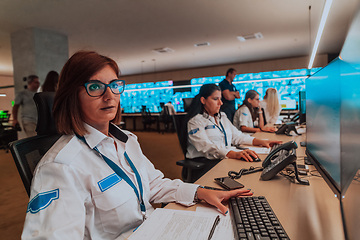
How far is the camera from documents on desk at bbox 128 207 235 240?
29.2 inches

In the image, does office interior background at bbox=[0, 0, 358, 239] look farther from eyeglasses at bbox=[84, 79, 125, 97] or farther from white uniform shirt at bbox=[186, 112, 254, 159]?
white uniform shirt at bbox=[186, 112, 254, 159]

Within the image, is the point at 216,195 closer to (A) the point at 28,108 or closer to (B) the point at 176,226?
(B) the point at 176,226

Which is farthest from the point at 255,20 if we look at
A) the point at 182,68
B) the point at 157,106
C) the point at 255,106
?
the point at 157,106

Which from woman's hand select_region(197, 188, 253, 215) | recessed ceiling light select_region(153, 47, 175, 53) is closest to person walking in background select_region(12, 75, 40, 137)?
recessed ceiling light select_region(153, 47, 175, 53)

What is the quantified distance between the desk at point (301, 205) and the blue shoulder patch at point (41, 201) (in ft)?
1.60

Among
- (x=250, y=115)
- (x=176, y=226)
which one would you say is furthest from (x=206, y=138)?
(x=250, y=115)

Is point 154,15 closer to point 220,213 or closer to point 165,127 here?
point 220,213

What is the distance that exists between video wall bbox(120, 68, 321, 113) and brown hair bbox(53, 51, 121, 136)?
7.71 metres

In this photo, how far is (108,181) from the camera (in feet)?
2.81

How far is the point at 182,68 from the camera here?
34.5ft

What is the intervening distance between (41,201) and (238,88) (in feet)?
32.5

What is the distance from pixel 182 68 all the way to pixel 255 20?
5.75 m

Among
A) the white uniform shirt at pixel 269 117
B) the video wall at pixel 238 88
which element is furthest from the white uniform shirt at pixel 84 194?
the video wall at pixel 238 88

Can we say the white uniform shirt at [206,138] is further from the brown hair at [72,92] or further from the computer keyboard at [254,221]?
the brown hair at [72,92]
